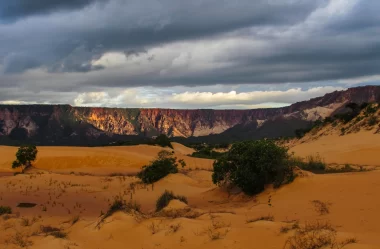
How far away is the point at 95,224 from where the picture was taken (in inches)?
422

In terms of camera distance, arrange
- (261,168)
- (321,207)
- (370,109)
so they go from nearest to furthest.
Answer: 1. (321,207)
2. (261,168)
3. (370,109)

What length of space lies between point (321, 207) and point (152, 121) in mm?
165596

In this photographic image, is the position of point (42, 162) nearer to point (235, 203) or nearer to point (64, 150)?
point (64, 150)

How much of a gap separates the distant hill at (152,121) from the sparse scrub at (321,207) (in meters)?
89.1

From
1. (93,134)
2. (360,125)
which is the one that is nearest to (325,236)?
(360,125)

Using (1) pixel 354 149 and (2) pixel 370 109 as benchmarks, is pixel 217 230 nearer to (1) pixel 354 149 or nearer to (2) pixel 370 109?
(1) pixel 354 149


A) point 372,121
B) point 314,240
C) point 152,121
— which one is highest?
point 372,121

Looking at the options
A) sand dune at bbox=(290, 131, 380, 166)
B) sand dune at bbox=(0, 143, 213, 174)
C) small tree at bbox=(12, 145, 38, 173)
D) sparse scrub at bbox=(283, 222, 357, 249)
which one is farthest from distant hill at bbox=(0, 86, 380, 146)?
sparse scrub at bbox=(283, 222, 357, 249)

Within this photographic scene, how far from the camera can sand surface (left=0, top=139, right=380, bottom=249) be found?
28.3 feet

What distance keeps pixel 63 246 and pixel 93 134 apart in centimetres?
12908

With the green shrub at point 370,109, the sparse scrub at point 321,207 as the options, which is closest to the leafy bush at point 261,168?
the sparse scrub at point 321,207

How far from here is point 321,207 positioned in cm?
1140

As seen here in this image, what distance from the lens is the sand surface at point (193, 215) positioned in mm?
8641

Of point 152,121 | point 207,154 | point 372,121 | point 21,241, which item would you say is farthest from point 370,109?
point 152,121
